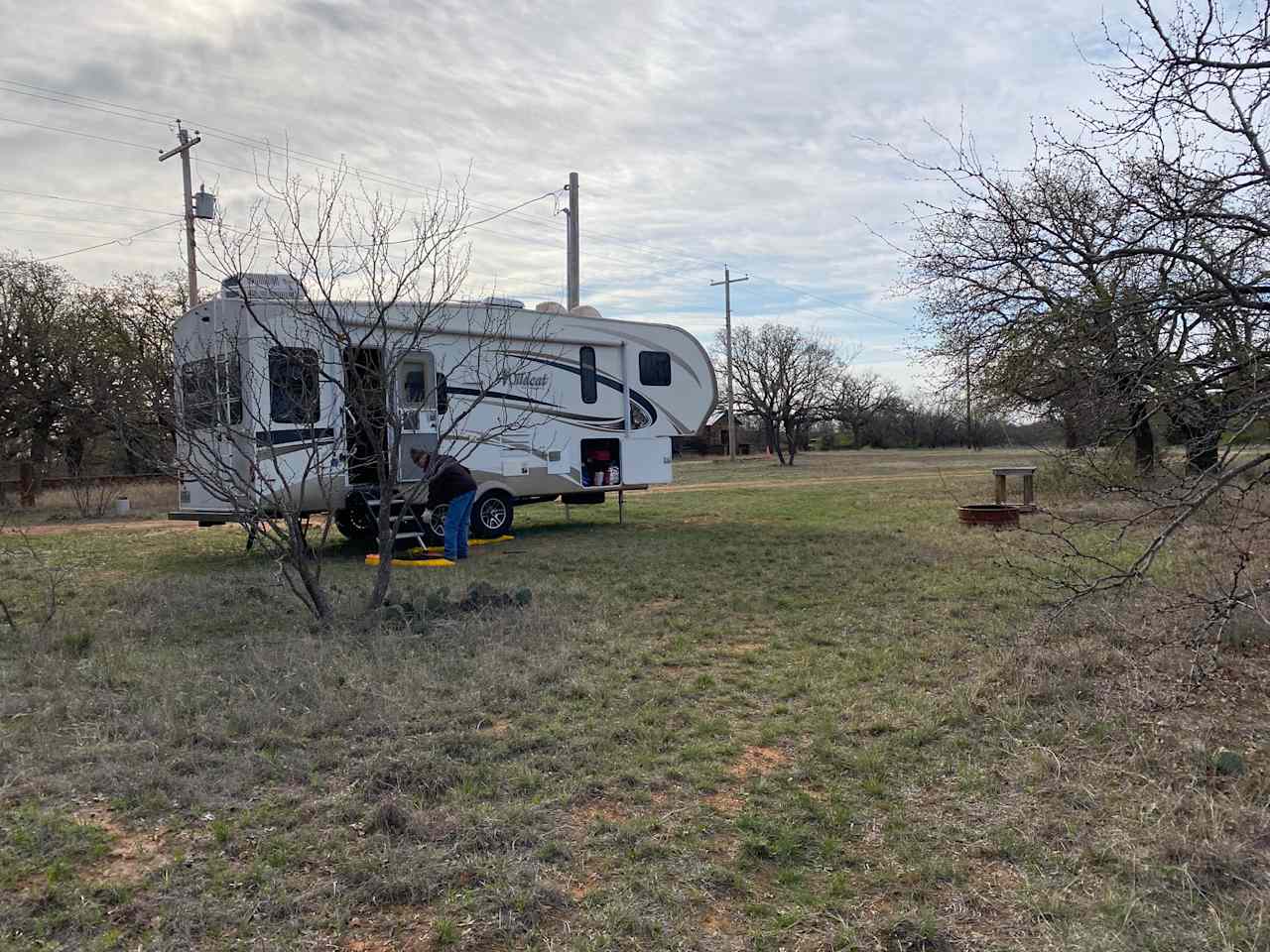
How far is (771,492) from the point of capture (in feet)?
63.9

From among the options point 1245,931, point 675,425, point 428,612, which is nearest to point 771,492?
point 675,425

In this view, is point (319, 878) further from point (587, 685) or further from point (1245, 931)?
point (1245, 931)

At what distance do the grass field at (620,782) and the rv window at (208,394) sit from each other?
1569 mm

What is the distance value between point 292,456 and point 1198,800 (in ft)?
28.9

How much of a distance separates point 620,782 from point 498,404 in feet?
26.7

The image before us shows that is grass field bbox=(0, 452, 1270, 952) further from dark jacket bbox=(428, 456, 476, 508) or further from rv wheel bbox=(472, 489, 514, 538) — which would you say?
rv wheel bbox=(472, 489, 514, 538)

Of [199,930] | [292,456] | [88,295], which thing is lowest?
[199,930]

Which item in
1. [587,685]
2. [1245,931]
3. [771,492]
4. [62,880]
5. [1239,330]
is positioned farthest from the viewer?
[771,492]

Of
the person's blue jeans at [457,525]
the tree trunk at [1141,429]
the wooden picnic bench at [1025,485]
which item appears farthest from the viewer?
the wooden picnic bench at [1025,485]

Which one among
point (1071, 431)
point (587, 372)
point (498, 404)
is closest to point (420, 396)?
point (498, 404)

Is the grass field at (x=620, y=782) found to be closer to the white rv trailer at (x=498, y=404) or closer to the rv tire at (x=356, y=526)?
the white rv trailer at (x=498, y=404)

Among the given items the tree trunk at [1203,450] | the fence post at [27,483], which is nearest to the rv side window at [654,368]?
the tree trunk at [1203,450]

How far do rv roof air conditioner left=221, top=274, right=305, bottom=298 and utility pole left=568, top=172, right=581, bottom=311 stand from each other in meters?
13.0

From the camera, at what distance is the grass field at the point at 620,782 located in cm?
259
